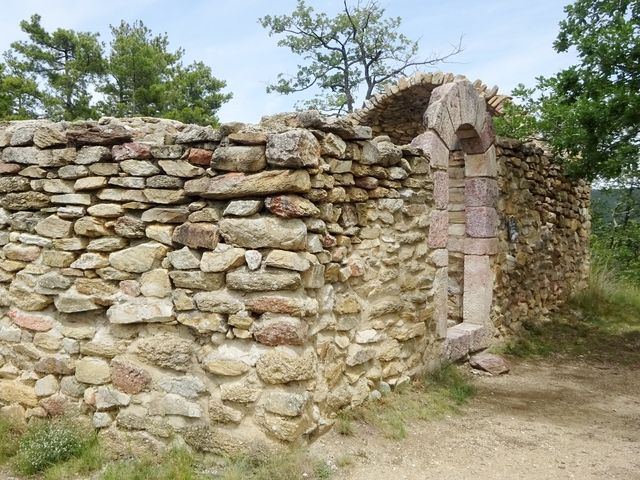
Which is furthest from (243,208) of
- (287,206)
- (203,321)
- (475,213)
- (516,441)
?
(475,213)

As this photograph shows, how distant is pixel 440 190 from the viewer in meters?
4.65

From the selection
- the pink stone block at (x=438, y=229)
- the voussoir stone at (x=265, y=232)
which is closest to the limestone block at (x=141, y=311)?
the voussoir stone at (x=265, y=232)

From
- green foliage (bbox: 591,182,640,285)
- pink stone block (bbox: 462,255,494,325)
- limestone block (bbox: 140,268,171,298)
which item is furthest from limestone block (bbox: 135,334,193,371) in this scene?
green foliage (bbox: 591,182,640,285)

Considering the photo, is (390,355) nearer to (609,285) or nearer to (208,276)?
(208,276)

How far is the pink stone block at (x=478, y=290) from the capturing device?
19.0ft

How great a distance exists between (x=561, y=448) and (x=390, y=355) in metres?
1.21

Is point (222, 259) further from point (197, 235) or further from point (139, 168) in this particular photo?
point (139, 168)

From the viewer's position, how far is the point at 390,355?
391 centimetres

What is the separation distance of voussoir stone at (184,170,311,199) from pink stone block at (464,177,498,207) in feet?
10.9

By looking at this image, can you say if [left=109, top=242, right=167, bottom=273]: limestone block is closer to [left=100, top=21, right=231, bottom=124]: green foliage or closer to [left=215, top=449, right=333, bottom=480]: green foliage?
[left=215, top=449, right=333, bottom=480]: green foliage

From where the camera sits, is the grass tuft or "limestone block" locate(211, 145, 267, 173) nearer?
"limestone block" locate(211, 145, 267, 173)

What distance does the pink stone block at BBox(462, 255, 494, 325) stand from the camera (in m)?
5.78

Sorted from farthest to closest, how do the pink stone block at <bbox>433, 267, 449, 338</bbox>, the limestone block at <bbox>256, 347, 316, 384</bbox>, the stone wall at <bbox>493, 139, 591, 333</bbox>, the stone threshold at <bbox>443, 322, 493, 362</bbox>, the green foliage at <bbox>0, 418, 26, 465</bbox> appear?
the stone wall at <bbox>493, 139, 591, 333</bbox>, the stone threshold at <bbox>443, 322, 493, 362</bbox>, the pink stone block at <bbox>433, 267, 449, 338</bbox>, the green foliage at <bbox>0, 418, 26, 465</bbox>, the limestone block at <bbox>256, 347, 316, 384</bbox>

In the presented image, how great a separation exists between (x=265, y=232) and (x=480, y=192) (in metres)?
3.55
